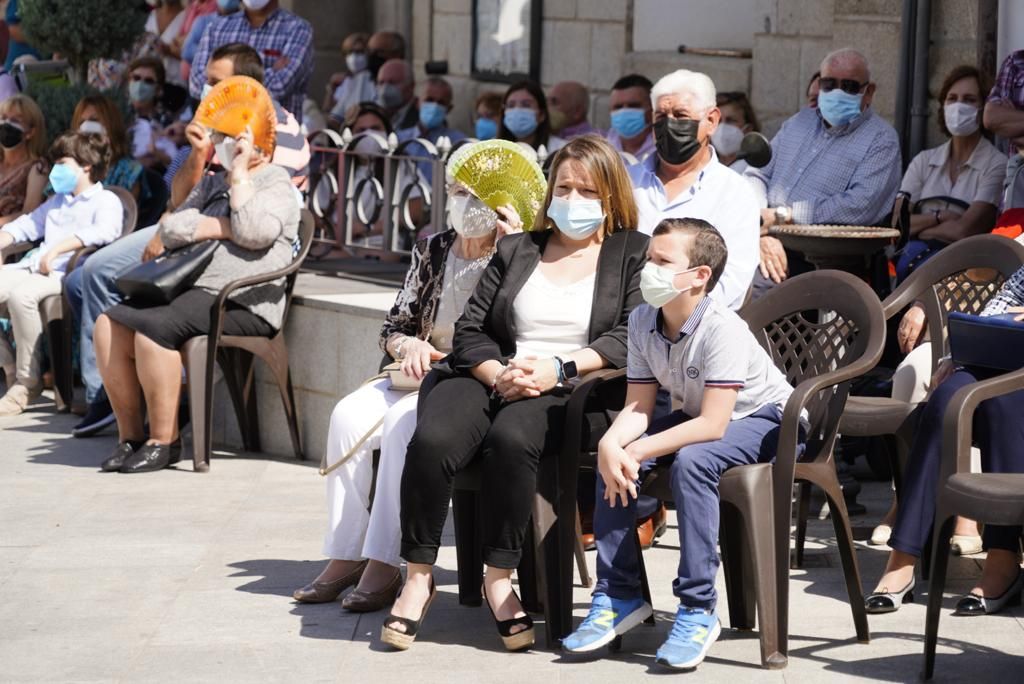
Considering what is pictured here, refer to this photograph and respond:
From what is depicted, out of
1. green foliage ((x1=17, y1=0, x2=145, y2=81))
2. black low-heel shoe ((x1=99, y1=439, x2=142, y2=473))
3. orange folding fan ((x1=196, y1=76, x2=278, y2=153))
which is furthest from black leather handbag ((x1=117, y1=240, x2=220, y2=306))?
green foliage ((x1=17, y1=0, x2=145, y2=81))

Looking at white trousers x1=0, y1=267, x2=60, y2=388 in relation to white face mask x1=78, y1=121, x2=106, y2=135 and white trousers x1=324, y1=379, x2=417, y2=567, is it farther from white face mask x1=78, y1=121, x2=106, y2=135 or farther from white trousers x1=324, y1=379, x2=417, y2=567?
white trousers x1=324, y1=379, x2=417, y2=567

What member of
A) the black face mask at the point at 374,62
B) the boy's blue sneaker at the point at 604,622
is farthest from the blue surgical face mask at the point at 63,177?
the boy's blue sneaker at the point at 604,622

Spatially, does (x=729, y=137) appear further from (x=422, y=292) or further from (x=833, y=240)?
(x=422, y=292)

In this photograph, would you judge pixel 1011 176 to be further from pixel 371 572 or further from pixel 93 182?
pixel 93 182

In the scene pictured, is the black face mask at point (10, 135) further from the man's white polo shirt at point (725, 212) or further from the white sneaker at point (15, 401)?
the man's white polo shirt at point (725, 212)

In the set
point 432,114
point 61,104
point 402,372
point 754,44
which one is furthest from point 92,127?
point 402,372

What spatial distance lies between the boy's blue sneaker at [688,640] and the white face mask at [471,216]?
5.19ft

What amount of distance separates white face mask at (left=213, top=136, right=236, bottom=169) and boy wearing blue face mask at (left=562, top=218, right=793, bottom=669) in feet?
10.2

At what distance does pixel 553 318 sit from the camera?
19.2ft

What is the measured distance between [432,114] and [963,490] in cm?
788

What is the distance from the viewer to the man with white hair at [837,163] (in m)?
7.98

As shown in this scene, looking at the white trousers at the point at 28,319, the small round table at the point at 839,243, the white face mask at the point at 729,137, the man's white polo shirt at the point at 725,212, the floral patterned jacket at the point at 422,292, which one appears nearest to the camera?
the floral patterned jacket at the point at 422,292

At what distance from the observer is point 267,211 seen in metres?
8.16

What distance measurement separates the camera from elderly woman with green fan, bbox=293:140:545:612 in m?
5.89
